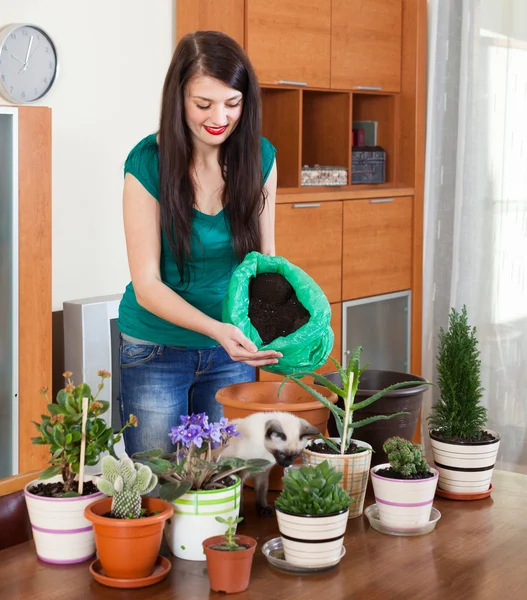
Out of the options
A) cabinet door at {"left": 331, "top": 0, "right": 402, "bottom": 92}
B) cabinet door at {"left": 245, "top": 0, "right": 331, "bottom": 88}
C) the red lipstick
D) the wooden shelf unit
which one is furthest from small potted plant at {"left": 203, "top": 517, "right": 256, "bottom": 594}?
cabinet door at {"left": 331, "top": 0, "right": 402, "bottom": 92}

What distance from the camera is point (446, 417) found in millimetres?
1648

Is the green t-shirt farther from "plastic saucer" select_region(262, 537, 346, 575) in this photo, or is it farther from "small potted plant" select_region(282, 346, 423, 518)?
"plastic saucer" select_region(262, 537, 346, 575)

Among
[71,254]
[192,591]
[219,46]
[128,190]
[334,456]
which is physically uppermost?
[219,46]

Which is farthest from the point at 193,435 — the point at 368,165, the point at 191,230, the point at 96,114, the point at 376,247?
the point at 368,165

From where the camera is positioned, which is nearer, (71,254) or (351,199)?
(71,254)

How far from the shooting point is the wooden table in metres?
1.20

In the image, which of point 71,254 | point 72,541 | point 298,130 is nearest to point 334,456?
point 72,541

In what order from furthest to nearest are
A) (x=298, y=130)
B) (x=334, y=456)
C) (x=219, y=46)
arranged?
1. (x=298, y=130)
2. (x=219, y=46)
3. (x=334, y=456)

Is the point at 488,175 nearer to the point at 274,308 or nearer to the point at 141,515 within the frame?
the point at 274,308

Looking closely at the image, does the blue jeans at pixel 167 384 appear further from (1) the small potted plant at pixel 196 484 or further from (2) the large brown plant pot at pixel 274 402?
(1) the small potted plant at pixel 196 484

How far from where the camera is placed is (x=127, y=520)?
1.22 metres

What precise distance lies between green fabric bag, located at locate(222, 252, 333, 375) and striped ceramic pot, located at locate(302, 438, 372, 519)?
10.9 inches

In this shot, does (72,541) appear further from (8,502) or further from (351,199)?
(351,199)

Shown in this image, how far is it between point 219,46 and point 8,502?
0.95 metres
